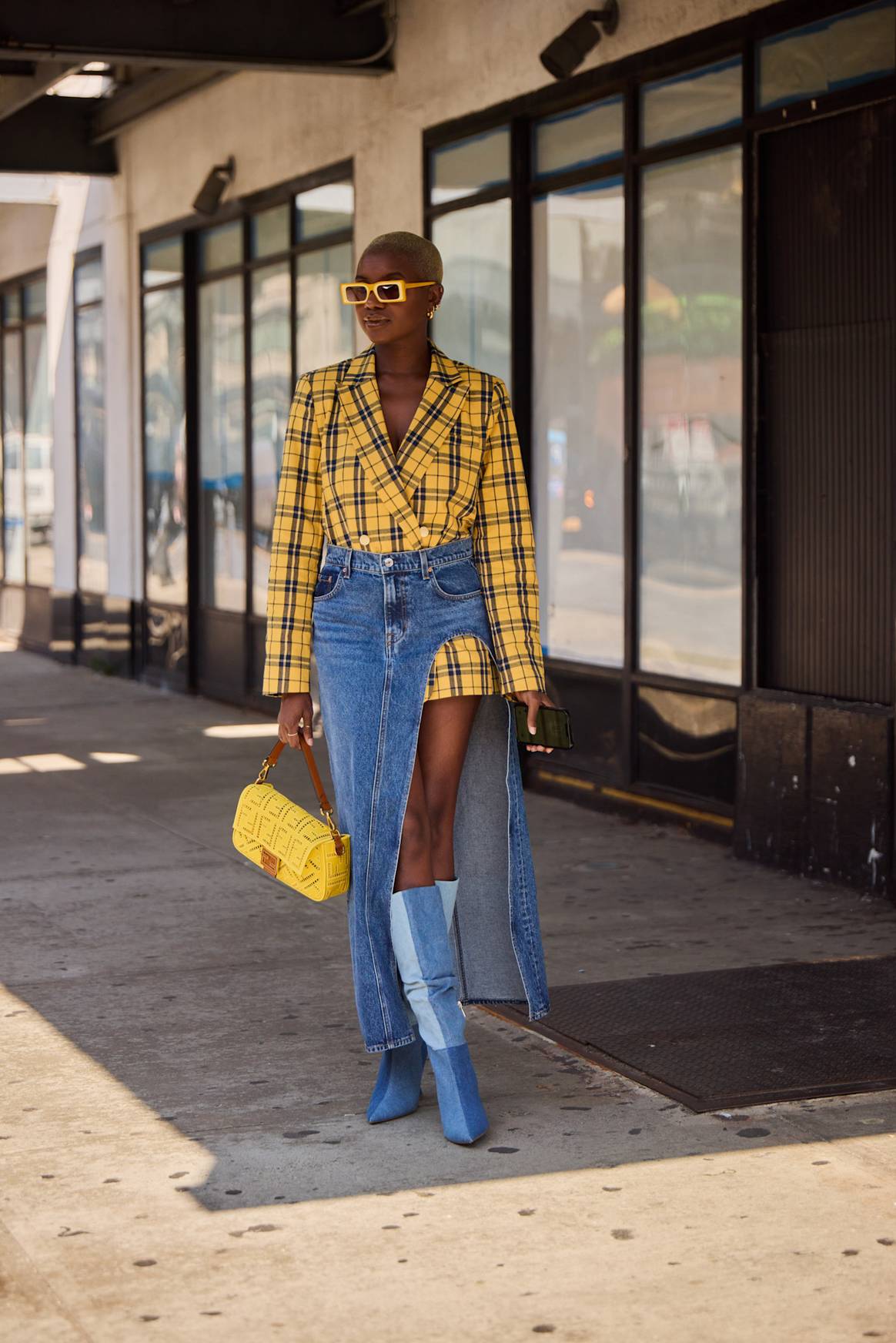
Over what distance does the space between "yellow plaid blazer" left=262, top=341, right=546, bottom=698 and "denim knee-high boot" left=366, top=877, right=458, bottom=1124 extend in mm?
544

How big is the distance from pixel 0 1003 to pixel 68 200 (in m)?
13.0

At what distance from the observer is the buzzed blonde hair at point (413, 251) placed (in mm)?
4539

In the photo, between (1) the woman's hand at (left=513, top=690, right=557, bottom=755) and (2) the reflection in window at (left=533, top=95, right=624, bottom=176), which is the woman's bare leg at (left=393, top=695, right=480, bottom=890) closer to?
(1) the woman's hand at (left=513, top=690, right=557, bottom=755)

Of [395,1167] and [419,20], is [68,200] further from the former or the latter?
[395,1167]

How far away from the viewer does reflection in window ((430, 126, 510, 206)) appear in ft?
33.2

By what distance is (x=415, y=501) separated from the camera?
4.58 m

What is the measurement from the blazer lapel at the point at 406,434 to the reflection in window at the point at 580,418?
476cm

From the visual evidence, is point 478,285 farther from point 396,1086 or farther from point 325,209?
point 396,1086

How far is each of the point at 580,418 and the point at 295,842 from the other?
5471 mm

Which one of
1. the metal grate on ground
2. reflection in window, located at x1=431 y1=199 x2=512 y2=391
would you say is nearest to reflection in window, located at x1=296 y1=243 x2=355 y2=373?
reflection in window, located at x1=431 y1=199 x2=512 y2=391

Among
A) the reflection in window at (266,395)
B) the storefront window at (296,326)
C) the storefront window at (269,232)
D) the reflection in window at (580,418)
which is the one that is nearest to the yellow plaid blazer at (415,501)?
the reflection in window at (580,418)

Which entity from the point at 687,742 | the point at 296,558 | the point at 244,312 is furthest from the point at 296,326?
the point at 296,558

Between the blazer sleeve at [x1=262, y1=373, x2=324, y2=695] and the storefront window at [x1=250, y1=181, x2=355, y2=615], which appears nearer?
the blazer sleeve at [x1=262, y1=373, x2=324, y2=695]

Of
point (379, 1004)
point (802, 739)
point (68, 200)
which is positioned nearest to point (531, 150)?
point (802, 739)
